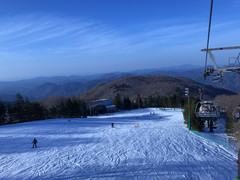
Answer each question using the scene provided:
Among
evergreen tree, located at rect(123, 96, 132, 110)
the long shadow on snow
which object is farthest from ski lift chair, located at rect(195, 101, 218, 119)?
evergreen tree, located at rect(123, 96, 132, 110)

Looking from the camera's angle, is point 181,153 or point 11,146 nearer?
point 181,153

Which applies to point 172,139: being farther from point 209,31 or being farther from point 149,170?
point 209,31

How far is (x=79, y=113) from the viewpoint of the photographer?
6000 centimetres

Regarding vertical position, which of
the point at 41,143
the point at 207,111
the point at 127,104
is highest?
the point at 207,111

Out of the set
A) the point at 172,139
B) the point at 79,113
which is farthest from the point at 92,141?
the point at 79,113

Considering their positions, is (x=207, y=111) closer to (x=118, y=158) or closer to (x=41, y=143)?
(x=118, y=158)

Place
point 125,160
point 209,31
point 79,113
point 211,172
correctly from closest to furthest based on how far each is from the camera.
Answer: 1. point 209,31
2. point 211,172
3. point 125,160
4. point 79,113

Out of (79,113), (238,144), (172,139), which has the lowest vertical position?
(79,113)

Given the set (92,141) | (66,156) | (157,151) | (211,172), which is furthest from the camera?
(92,141)

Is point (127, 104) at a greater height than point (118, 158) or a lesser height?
lesser

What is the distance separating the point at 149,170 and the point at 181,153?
5.37m

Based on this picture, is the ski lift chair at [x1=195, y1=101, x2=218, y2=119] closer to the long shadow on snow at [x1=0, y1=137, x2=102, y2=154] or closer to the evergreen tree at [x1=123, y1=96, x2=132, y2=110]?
the long shadow on snow at [x1=0, y1=137, x2=102, y2=154]

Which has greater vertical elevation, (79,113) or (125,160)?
(125,160)

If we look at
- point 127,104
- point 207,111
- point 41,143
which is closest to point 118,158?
point 41,143
